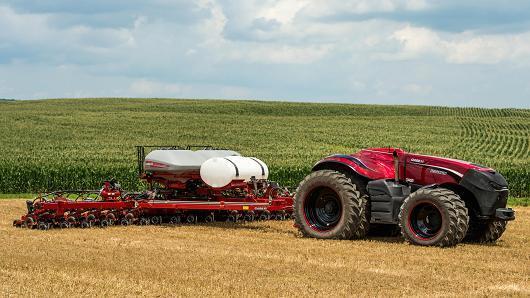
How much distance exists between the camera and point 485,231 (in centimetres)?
1393

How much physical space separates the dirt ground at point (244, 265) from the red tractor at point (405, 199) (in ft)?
Result: 1.09

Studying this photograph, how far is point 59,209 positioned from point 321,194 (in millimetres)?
5240

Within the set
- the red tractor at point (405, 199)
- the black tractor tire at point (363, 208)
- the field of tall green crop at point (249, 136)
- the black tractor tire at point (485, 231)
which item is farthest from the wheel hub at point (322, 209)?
the field of tall green crop at point (249, 136)

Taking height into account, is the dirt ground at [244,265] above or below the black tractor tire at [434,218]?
below

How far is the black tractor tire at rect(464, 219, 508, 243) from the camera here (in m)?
13.9

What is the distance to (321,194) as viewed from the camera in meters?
14.7

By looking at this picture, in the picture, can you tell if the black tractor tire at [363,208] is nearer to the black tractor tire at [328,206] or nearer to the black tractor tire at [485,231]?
the black tractor tire at [328,206]

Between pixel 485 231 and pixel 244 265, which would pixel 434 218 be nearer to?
pixel 485 231

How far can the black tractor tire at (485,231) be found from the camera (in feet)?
45.5

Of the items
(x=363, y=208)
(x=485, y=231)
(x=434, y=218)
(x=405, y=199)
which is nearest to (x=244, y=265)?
(x=363, y=208)

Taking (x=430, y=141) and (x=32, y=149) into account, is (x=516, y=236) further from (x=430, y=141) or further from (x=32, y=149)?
(x=430, y=141)

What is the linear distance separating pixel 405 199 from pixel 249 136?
39997mm

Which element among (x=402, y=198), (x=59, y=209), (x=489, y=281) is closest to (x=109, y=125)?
(x=59, y=209)

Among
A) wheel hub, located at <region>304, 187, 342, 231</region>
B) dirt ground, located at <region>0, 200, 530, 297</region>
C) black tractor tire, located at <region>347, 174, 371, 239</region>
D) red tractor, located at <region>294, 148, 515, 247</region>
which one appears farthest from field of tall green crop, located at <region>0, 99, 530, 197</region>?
black tractor tire, located at <region>347, 174, 371, 239</region>
